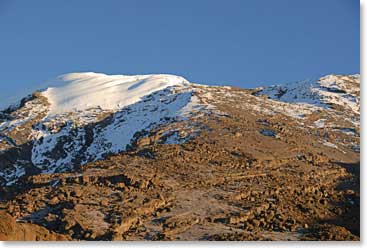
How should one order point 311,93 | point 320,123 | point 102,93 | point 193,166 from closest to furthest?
point 193,166 → point 320,123 → point 311,93 → point 102,93

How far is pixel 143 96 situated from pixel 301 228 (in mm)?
10931

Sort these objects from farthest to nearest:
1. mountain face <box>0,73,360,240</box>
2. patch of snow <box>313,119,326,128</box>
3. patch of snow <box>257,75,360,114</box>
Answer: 1. patch of snow <box>257,75,360,114</box>
2. patch of snow <box>313,119,326,128</box>
3. mountain face <box>0,73,360,240</box>

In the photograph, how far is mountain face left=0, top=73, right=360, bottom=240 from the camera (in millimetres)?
7074

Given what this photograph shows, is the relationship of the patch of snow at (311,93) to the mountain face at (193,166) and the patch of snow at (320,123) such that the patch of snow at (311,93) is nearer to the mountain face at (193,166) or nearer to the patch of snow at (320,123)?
the mountain face at (193,166)

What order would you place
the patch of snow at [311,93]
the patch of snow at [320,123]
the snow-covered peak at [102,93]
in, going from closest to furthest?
the patch of snow at [320,123], the patch of snow at [311,93], the snow-covered peak at [102,93]

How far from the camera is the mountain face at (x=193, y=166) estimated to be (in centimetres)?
707

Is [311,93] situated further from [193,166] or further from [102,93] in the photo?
[193,166]

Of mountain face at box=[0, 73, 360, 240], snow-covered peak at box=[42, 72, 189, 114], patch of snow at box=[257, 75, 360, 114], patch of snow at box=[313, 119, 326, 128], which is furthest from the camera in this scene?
snow-covered peak at box=[42, 72, 189, 114]

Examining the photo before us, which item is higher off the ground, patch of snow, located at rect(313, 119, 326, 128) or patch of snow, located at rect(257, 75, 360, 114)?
patch of snow, located at rect(257, 75, 360, 114)

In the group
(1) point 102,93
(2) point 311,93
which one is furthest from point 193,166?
(1) point 102,93

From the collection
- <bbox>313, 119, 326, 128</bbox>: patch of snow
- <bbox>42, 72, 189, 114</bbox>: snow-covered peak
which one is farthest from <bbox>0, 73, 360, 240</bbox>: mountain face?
<bbox>42, 72, 189, 114</bbox>: snow-covered peak

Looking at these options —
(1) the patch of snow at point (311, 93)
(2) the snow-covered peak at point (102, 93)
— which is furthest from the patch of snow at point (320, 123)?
(2) the snow-covered peak at point (102, 93)

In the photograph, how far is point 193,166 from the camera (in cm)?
913

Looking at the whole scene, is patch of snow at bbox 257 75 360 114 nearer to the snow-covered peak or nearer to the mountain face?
the mountain face
